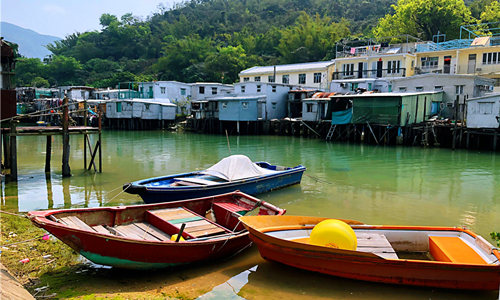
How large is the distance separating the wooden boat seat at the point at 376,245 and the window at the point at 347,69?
37.1 m

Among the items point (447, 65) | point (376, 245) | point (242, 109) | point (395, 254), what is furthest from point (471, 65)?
point (395, 254)

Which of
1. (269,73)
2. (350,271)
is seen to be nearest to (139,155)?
(350,271)

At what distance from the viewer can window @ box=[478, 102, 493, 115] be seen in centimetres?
2511

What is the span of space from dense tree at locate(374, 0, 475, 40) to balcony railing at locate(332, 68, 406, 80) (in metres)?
16.6

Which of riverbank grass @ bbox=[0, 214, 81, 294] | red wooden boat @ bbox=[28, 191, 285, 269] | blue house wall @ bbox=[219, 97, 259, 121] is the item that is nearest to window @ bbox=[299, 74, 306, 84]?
blue house wall @ bbox=[219, 97, 259, 121]

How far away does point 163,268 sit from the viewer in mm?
7352

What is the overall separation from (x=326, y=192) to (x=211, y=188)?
5044 millimetres

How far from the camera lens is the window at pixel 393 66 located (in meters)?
40.2

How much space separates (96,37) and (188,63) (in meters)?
38.5

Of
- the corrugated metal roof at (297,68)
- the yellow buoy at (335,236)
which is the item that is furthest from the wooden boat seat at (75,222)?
the corrugated metal roof at (297,68)

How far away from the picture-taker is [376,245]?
7426 mm

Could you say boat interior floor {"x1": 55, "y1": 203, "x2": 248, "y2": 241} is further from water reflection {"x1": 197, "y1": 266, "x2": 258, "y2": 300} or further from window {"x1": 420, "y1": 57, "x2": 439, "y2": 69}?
window {"x1": 420, "y1": 57, "x2": 439, "y2": 69}

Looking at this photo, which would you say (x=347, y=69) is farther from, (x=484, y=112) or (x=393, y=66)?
(x=484, y=112)

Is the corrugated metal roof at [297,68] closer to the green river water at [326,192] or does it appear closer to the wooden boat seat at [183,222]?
the green river water at [326,192]
